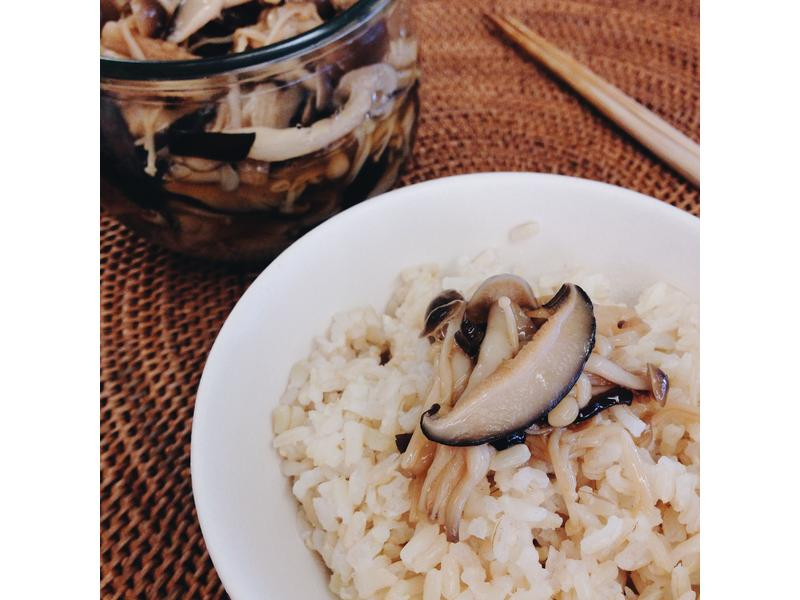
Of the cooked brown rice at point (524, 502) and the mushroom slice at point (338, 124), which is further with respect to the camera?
the mushroom slice at point (338, 124)

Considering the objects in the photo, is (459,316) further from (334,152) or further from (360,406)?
(334,152)

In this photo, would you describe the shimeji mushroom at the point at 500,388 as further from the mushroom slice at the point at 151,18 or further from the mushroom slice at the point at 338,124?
the mushroom slice at the point at 151,18

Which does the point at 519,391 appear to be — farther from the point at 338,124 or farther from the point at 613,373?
the point at 338,124

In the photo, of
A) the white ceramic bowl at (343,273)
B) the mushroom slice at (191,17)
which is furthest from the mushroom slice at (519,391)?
the mushroom slice at (191,17)

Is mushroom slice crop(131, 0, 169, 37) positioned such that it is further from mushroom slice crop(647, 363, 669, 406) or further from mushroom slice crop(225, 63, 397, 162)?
mushroom slice crop(647, 363, 669, 406)

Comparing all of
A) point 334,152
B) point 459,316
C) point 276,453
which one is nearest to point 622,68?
point 334,152

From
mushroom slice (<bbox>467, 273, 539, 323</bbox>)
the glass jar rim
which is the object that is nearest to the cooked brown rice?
mushroom slice (<bbox>467, 273, 539, 323</bbox>)

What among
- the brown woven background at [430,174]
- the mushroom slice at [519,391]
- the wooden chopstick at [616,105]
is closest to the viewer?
the mushroom slice at [519,391]
